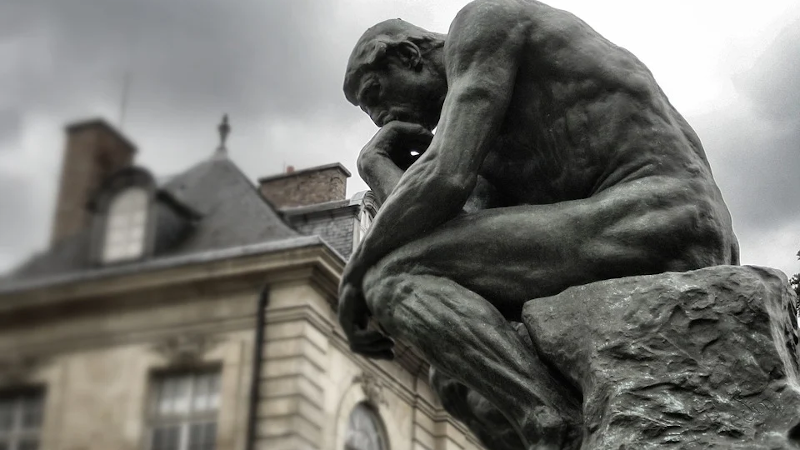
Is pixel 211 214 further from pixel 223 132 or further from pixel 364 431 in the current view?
pixel 364 431

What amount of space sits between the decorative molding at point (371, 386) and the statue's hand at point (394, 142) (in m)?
12.0

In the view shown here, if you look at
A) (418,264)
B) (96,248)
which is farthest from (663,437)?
(96,248)

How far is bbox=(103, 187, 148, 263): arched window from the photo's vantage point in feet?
39.8

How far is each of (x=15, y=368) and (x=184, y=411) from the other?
3.27 meters

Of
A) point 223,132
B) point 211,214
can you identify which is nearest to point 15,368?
point 211,214

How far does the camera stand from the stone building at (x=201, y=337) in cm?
1195

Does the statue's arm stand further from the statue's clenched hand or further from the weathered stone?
the weathered stone

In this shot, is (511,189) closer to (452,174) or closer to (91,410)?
(452,174)

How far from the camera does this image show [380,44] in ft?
7.72

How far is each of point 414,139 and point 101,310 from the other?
10.3m

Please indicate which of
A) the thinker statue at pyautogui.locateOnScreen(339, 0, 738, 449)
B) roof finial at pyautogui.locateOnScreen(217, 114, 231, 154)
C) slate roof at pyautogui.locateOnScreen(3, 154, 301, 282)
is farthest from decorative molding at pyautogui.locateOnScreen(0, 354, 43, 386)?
the thinker statue at pyautogui.locateOnScreen(339, 0, 738, 449)

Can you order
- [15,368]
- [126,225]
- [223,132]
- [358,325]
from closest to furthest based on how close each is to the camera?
[358,325], [15,368], [126,225], [223,132]

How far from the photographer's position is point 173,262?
13070 mm

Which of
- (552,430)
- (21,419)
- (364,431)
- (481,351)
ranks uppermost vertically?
(364,431)
